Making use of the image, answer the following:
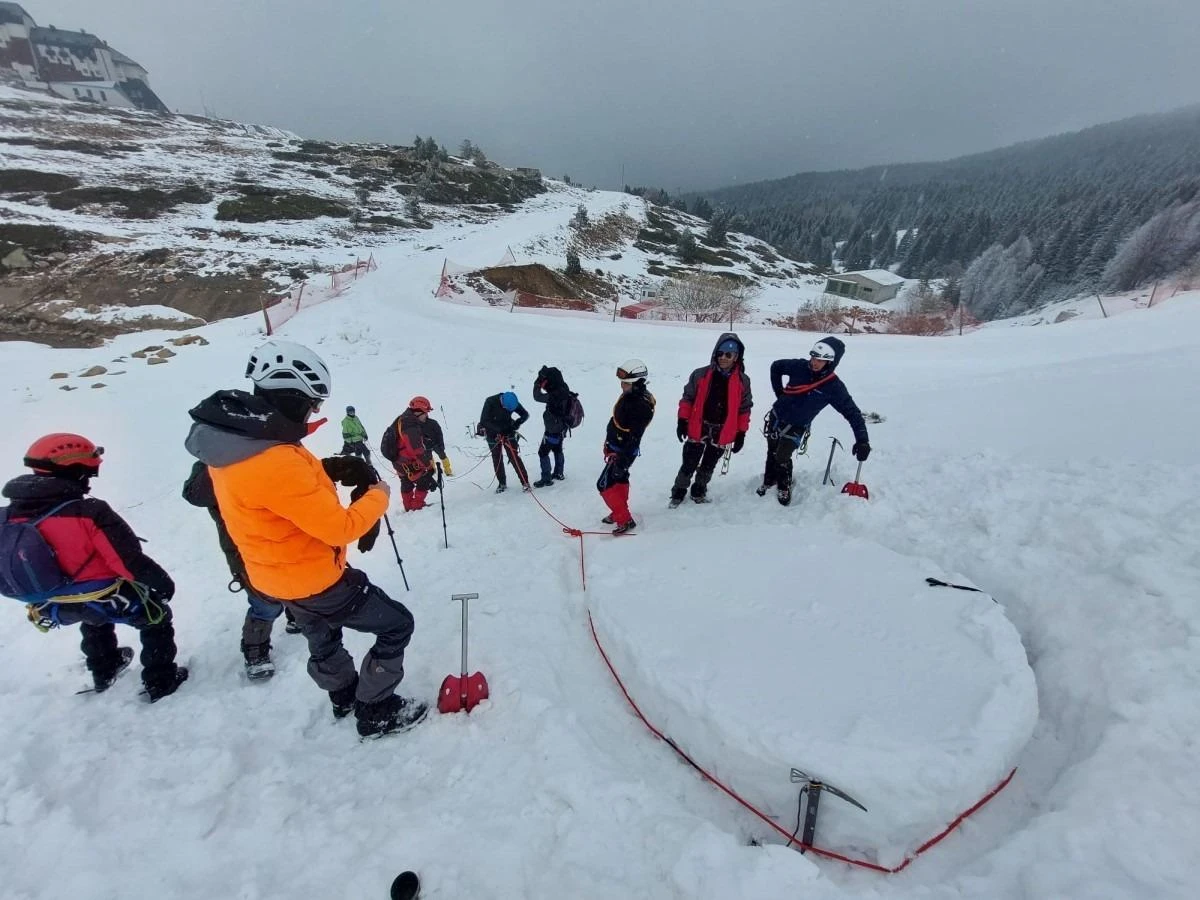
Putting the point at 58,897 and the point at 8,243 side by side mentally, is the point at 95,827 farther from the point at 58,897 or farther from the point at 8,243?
the point at 8,243

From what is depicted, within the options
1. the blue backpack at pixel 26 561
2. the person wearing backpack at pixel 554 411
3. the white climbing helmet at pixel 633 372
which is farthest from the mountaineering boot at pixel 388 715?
the person wearing backpack at pixel 554 411

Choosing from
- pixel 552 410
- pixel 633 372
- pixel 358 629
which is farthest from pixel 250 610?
pixel 552 410

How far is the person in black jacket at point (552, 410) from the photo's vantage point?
8369 millimetres

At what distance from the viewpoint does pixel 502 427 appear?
860cm

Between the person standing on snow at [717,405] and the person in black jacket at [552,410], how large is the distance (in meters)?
2.40

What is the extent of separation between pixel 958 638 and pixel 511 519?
5.39 m

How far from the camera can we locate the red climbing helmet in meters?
3.44

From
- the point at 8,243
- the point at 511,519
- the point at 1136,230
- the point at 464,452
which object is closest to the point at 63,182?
the point at 8,243

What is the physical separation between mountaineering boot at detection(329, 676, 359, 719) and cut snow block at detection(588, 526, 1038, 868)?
2022mm

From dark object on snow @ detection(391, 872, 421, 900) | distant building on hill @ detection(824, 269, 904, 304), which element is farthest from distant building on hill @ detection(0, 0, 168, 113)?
dark object on snow @ detection(391, 872, 421, 900)

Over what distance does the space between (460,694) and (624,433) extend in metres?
3.55

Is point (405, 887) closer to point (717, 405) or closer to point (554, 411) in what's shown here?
point (717, 405)

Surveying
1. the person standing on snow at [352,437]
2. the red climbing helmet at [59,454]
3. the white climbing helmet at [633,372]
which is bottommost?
the person standing on snow at [352,437]

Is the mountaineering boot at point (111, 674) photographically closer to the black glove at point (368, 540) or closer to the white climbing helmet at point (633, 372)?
the black glove at point (368, 540)
